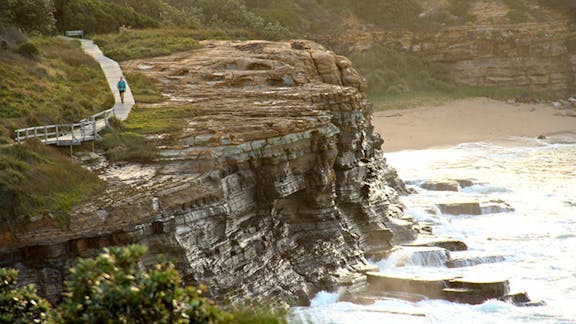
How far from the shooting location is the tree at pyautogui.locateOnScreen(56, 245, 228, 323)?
1197cm

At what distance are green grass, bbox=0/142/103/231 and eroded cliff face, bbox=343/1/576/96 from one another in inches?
1827

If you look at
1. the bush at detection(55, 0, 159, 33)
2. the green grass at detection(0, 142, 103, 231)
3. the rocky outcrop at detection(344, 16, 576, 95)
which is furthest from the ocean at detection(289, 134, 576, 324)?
the bush at detection(55, 0, 159, 33)

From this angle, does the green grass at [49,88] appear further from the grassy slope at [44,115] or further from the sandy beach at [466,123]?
the sandy beach at [466,123]

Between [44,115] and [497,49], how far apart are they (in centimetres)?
4621

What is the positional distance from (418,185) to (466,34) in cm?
2936

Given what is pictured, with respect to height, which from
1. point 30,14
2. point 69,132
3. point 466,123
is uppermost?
point 30,14

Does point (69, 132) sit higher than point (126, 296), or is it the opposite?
point (126, 296)

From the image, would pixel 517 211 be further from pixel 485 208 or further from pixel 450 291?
pixel 450 291

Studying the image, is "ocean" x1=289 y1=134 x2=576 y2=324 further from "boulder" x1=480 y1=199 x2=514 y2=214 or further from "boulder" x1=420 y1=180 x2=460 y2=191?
"boulder" x1=420 y1=180 x2=460 y2=191

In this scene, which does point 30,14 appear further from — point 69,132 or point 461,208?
point 461,208

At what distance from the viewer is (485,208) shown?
117ft

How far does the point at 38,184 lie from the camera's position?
19547 mm

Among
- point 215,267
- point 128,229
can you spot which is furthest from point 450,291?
point 128,229

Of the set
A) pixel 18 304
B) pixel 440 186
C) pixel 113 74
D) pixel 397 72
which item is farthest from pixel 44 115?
pixel 397 72
